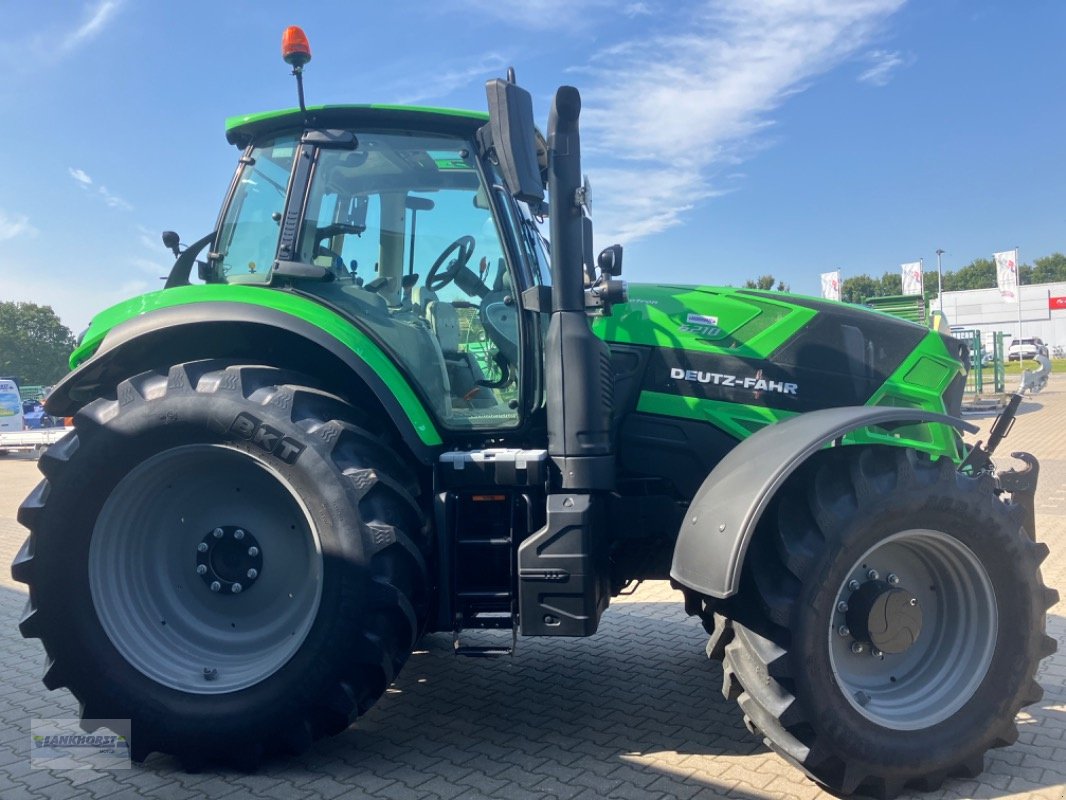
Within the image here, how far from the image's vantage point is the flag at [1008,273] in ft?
122

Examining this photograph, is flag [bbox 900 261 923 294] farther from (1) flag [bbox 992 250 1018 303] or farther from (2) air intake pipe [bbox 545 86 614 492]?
(2) air intake pipe [bbox 545 86 614 492]

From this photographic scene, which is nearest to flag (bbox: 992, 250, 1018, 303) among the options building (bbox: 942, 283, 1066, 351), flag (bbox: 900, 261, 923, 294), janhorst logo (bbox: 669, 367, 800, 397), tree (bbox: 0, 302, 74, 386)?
flag (bbox: 900, 261, 923, 294)

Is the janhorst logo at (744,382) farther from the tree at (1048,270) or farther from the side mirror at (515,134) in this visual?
the tree at (1048,270)

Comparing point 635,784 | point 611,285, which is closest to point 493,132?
point 611,285

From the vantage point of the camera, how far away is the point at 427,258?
358cm

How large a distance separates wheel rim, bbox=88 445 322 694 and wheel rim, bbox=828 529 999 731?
203 centimetres

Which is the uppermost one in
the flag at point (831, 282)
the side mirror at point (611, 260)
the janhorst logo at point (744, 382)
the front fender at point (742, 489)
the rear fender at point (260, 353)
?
the flag at point (831, 282)

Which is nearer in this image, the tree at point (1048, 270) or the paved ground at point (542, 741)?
the paved ground at point (542, 741)

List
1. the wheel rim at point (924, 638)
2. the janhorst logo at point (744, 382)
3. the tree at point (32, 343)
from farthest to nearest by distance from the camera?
the tree at point (32, 343) → the janhorst logo at point (744, 382) → the wheel rim at point (924, 638)

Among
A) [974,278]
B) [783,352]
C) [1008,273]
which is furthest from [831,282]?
[974,278]

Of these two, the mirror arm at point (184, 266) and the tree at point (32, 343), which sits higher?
the tree at point (32, 343)

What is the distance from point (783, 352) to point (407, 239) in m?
1.72

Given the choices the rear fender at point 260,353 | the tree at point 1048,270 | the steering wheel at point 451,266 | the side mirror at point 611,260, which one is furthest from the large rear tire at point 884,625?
the tree at point 1048,270

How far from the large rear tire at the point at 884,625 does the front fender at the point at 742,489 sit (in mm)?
146
